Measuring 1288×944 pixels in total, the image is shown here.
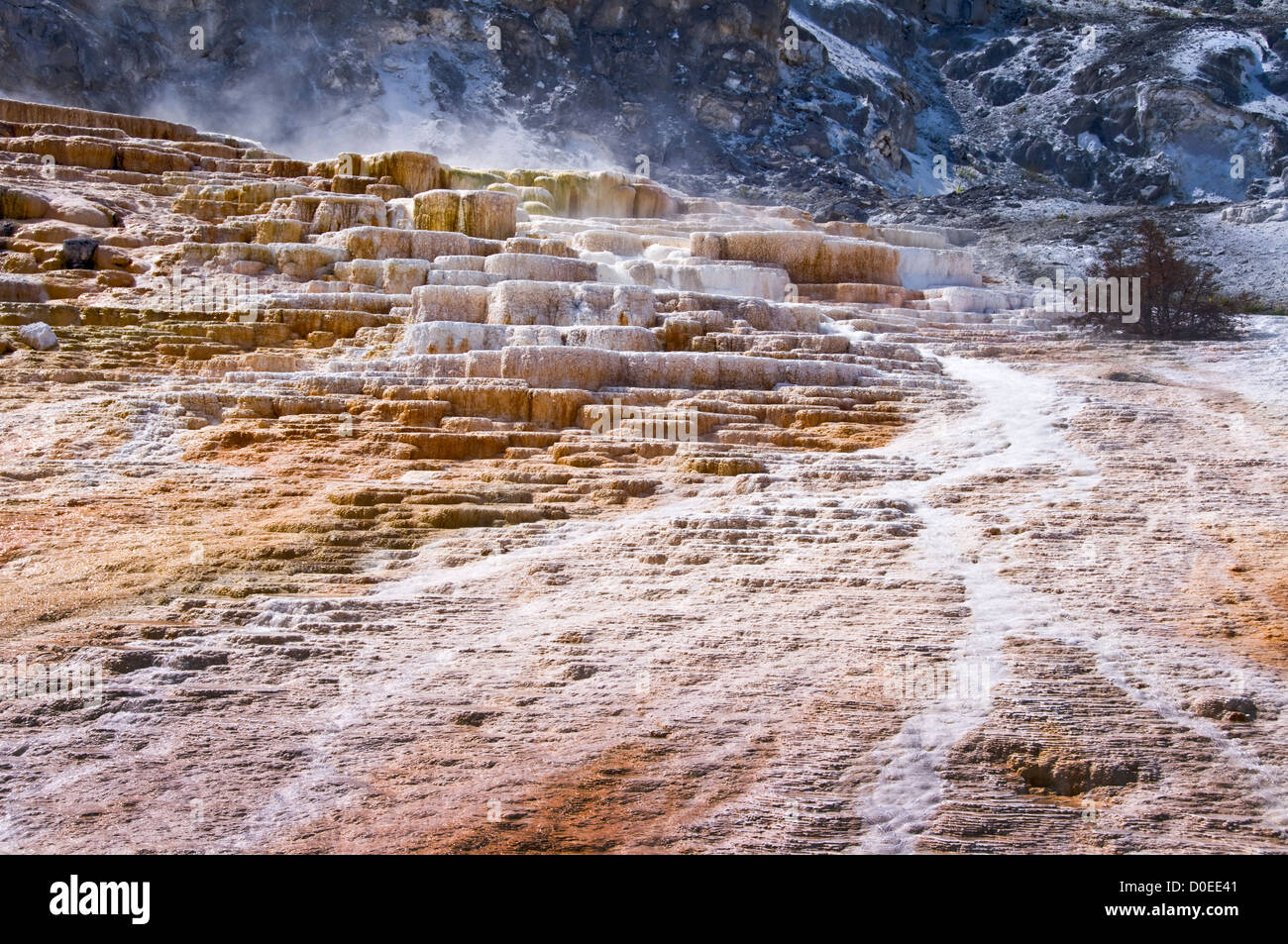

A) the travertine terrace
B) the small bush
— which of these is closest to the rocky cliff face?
the small bush

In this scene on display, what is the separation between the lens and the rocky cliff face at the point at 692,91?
961 inches

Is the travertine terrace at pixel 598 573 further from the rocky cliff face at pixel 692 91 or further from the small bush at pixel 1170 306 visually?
the rocky cliff face at pixel 692 91

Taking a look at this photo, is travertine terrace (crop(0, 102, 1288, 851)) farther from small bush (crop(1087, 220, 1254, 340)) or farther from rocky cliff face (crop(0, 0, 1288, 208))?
rocky cliff face (crop(0, 0, 1288, 208))

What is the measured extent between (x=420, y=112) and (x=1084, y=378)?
63.8ft

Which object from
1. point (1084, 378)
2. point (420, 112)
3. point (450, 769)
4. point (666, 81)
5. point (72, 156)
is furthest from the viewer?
point (666, 81)

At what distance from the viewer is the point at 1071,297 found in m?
13.6

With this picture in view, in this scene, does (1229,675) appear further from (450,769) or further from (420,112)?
(420,112)

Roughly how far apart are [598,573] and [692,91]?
23.7m

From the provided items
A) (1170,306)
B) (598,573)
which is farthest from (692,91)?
(598,573)

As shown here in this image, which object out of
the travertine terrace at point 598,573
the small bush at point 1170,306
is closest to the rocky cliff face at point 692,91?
the small bush at point 1170,306

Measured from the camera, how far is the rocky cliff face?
80.1 feet

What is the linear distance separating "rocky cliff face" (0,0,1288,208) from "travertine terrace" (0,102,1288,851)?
14845 millimetres

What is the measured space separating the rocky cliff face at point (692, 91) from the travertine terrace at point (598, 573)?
48.7ft
